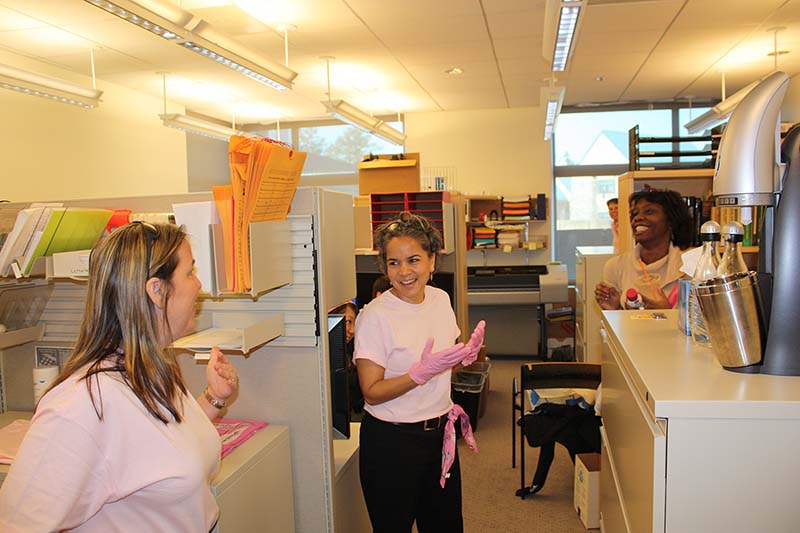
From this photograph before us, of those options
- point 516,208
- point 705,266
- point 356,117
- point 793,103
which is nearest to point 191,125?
point 356,117

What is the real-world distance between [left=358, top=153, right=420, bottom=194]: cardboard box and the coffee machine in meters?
3.52

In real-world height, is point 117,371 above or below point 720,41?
below

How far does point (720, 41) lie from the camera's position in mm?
5695

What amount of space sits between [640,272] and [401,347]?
1640 mm

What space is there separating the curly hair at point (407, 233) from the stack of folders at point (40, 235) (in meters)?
0.97

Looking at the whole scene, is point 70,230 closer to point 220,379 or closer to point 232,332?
point 232,332

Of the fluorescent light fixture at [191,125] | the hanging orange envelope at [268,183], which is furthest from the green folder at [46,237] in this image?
the fluorescent light fixture at [191,125]

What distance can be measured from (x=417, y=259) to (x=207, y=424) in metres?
0.91

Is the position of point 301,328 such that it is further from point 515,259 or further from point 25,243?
point 515,259

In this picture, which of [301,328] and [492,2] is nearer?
[301,328]

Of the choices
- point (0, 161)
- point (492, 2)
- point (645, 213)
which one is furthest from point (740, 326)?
point (0, 161)

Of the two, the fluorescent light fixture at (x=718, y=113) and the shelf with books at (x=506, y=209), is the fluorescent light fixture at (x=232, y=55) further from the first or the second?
the fluorescent light fixture at (x=718, y=113)

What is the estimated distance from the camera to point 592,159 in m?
8.86

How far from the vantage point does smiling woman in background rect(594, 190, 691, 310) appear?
2.90m
